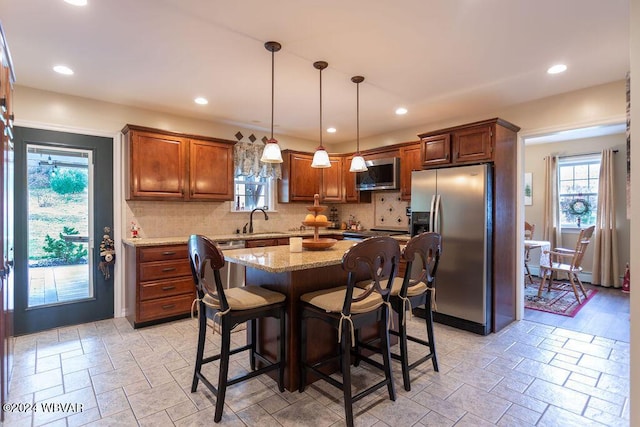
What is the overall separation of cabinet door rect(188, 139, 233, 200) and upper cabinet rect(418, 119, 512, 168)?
2.57 meters

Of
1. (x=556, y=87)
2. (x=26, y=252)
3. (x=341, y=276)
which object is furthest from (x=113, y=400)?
(x=556, y=87)

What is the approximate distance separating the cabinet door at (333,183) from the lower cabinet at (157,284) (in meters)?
2.58

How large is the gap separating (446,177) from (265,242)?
247cm

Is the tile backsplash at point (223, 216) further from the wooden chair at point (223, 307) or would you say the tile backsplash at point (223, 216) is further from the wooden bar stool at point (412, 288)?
the wooden bar stool at point (412, 288)

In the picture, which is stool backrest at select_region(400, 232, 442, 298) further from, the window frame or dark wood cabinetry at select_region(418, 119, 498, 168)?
the window frame

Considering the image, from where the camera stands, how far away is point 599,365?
2.69 meters

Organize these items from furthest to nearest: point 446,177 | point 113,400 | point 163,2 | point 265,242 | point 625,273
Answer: point 625,273 < point 265,242 < point 446,177 < point 113,400 < point 163,2

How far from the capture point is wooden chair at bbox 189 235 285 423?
190cm

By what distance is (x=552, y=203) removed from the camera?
19.6 ft

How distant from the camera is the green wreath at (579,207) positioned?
19.2ft

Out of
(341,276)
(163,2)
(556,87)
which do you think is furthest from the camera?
(556,87)

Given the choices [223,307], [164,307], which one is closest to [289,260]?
[223,307]

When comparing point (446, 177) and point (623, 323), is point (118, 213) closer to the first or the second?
point (446, 177)

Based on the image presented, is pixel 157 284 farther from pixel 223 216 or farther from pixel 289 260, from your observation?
pixel 289 260
